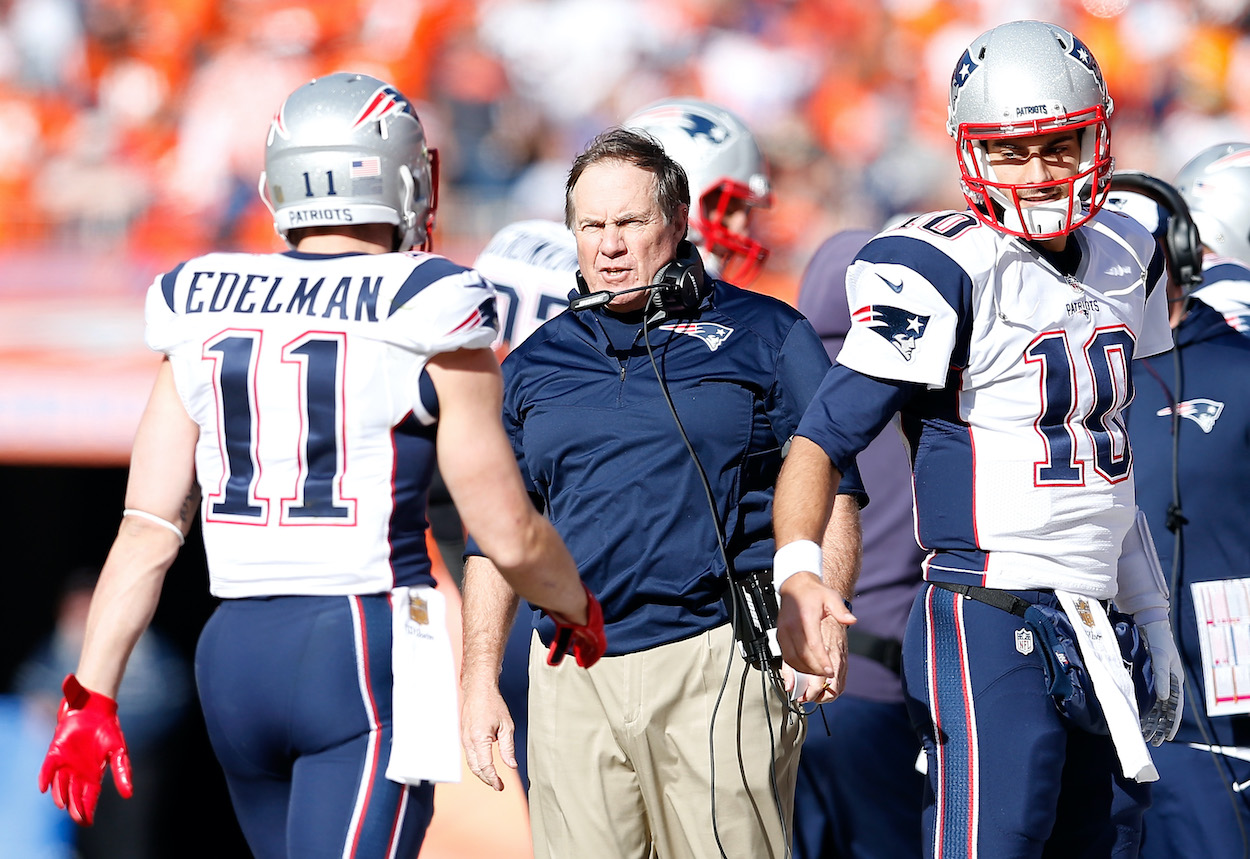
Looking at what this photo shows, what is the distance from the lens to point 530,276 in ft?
12.0

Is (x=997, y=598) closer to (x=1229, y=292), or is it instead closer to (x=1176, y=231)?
(x=1176, y=231)

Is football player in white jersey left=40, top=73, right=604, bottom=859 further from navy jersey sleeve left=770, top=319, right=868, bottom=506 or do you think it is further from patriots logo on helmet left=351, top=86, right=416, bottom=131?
navy jersey sleeve left=770, top=319, right=868, bottom=506

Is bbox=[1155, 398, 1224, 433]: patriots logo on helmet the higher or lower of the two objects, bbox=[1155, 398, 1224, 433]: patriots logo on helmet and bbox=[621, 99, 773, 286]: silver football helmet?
the lower

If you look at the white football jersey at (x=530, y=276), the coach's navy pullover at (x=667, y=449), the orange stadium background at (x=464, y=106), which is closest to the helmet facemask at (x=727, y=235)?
the white football jersey at (x=530, y=276)

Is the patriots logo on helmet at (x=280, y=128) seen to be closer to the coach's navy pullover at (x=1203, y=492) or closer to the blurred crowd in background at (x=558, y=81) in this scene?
the coach's navy pullover at (x=1203, y=492)

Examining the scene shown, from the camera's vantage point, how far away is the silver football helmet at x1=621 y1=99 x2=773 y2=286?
3.77m

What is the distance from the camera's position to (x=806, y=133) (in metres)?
7.80

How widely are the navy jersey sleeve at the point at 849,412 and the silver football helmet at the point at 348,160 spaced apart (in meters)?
0.85

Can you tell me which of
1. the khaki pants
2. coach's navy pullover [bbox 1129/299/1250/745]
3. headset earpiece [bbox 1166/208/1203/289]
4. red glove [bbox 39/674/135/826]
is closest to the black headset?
headset earpiece [bbox 1166/208/1203/289]

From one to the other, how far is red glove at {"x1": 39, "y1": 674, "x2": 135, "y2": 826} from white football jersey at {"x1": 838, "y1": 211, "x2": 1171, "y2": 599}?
1344 mm

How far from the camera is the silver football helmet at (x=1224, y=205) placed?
12.4 feet

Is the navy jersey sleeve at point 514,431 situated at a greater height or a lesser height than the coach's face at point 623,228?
lesser

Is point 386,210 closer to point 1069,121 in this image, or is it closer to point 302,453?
point 302,453

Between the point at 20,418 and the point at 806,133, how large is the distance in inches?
174
